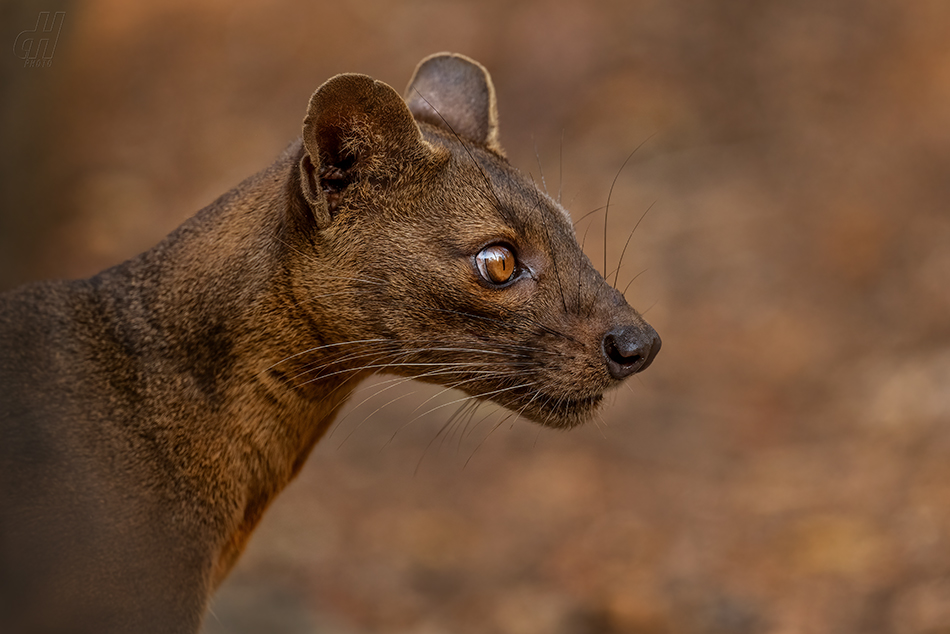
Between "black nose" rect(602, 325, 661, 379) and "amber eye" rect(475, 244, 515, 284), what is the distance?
45cm

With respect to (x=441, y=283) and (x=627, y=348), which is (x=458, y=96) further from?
(x=627, y=348)

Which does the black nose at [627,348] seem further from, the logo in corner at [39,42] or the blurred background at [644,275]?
the logo in corner at [39,42]

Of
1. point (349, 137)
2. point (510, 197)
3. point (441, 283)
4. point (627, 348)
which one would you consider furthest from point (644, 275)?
point (349, 137)

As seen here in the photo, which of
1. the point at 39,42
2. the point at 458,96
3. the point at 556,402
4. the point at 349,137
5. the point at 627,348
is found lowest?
the point at 556,402

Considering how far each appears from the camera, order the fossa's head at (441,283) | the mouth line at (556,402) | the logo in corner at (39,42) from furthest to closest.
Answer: the logo in corner at (39,42), the mouth line at (556,402), the fossa's head at (441,283)

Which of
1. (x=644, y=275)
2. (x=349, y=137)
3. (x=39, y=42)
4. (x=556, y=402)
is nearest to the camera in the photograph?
(x=349, y=137)

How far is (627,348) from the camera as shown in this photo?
379cm

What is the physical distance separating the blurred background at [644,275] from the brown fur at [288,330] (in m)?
0.91

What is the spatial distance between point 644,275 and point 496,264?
6.87 m

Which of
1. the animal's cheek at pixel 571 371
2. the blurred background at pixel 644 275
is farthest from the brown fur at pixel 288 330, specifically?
the blurred background at pixel 644 275

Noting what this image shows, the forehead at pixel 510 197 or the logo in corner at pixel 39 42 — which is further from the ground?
the logo in corner at pixel 39 42

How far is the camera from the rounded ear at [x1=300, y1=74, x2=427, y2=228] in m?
3.56

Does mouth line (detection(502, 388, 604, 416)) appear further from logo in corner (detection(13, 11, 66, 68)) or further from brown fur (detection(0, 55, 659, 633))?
logo in corner (detection(13, 11, 66, 68))

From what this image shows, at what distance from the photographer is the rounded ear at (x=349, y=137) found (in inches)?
140
